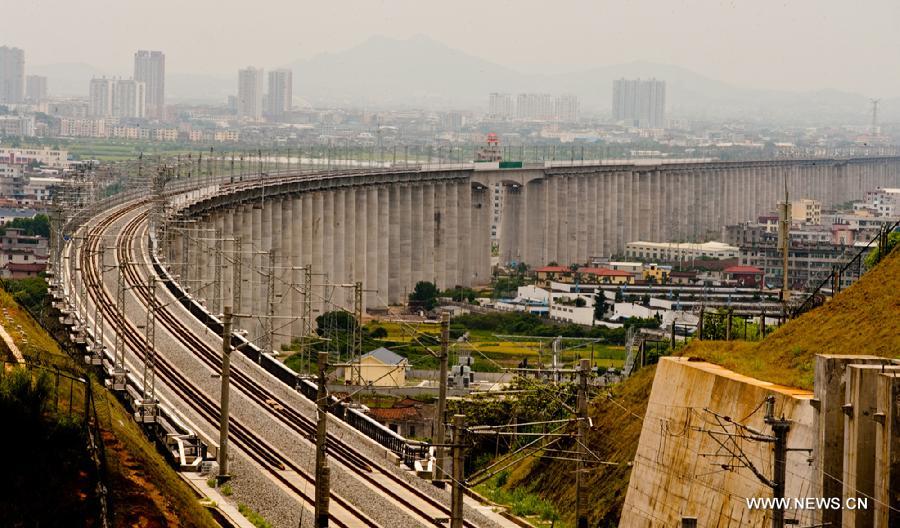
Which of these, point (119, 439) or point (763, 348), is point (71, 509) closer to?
point (119, 439)

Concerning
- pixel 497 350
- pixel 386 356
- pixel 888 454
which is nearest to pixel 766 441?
pixel 888 454

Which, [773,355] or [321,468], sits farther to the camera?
[773,355]

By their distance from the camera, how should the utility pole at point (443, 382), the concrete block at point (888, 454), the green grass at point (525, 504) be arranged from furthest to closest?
the green grass at point (525, 504) → the utility pole at point (443, 382) → the concrete block at point (888, 454)

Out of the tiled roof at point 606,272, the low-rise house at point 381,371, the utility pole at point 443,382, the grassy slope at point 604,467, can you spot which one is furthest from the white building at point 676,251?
the utility pole at point 443,382

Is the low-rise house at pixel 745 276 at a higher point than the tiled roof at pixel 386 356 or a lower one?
A: higher

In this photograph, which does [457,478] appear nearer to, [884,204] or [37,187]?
[37,187]

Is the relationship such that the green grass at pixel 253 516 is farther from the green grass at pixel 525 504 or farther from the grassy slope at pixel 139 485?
the green grass at pixel 525 504

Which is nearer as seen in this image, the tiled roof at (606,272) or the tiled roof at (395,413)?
the tiled roof at (395,413)
